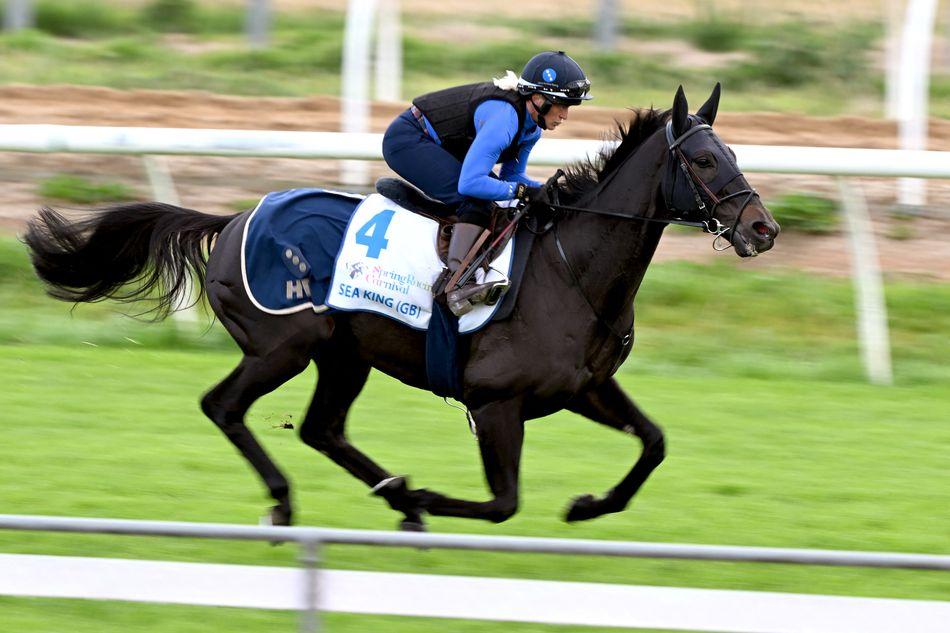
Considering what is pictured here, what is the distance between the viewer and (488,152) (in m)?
4.73

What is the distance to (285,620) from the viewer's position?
3918 mm

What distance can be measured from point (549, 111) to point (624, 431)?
1.15m

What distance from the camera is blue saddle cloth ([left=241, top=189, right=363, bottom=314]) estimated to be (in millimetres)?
4980

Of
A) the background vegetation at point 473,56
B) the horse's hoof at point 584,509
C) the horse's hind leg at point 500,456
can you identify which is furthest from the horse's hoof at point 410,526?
the background vegetation at point 473,56

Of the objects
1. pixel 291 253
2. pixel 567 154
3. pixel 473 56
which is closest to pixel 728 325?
pixel 567 154

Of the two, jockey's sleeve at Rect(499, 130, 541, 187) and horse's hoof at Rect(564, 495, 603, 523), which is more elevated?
jockey's sleeve at Rect(499, 130, 541, 187)

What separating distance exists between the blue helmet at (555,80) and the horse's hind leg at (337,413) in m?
1.19

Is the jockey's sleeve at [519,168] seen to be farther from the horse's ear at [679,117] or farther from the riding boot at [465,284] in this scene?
the horse's ear at [679,117]

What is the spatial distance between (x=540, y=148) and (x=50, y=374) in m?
2.80

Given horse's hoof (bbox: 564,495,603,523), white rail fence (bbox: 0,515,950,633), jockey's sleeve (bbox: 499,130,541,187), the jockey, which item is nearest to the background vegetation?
jockey's sleeve (bbox: 499,130,541,187)

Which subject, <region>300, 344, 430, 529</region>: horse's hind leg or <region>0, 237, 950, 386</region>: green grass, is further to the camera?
<region>0, 237, 950, 386</region>: green grass

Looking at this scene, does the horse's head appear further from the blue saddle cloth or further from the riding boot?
the blue saddle cloth

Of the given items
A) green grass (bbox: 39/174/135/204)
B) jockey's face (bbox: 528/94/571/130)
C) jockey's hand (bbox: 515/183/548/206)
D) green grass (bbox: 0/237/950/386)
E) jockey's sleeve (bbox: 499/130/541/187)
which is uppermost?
jockey's face (bbox: 528/94/571/130)

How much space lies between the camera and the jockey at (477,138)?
4.73 metres
